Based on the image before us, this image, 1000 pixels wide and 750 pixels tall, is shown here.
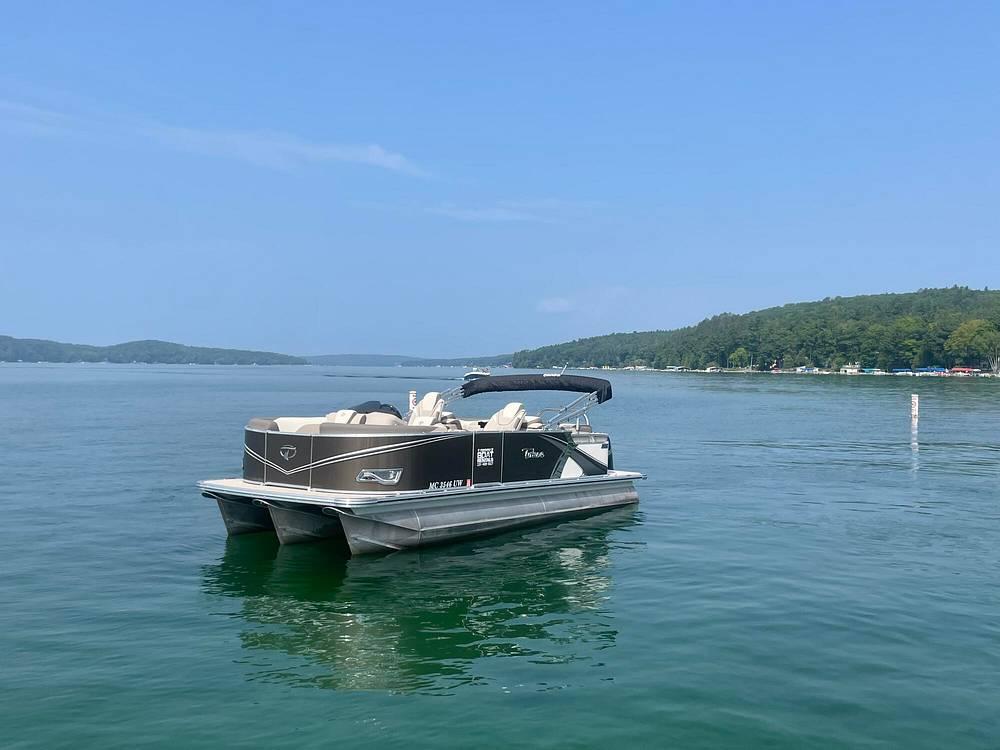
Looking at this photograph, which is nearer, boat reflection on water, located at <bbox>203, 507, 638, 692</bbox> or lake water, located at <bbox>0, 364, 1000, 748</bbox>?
lake water, located at <bbox>0, 364, 1000, 748</bbox>

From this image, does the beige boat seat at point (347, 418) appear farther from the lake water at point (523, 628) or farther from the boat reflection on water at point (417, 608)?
the lake water at point (523, 628)

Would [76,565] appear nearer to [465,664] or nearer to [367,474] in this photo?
[367,474]

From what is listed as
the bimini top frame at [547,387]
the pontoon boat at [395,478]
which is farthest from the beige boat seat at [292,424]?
the bimini top frame at [547,387]

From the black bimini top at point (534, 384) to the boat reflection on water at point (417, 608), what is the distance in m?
4.33

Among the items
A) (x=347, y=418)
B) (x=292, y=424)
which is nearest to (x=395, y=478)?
(x=347, y=418)

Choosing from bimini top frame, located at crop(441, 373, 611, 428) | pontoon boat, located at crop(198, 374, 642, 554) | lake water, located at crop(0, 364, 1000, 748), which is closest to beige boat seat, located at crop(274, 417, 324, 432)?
pontoon boat, located at crop(198, 374, 642, 554)

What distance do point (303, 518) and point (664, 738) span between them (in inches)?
405

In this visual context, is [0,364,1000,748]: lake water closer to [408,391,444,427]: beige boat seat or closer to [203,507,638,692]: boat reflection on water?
[203,507,638,692]: boat reflection on water

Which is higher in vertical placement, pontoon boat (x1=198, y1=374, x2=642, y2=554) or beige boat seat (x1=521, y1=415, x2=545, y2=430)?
beige boat seat (x1=521, y1=415, x2=545, y2=430)

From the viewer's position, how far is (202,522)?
18.5m

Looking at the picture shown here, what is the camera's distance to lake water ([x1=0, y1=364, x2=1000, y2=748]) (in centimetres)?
799

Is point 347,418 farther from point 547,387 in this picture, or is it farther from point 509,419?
point 547,387

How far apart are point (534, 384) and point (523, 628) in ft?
35.0

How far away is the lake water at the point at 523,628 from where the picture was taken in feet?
26.2
